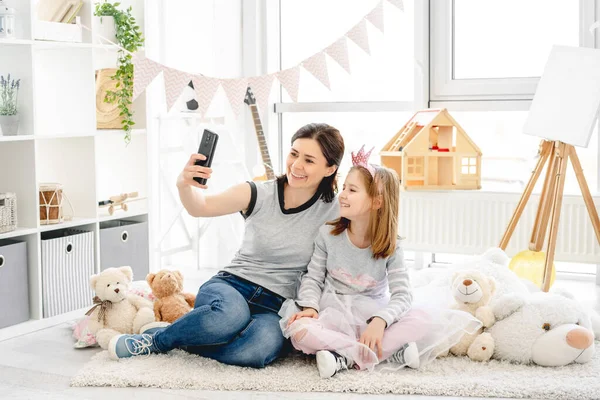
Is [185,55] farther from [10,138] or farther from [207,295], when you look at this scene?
[207,295]

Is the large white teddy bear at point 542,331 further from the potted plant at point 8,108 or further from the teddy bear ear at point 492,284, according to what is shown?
the potted plant at point 8,108

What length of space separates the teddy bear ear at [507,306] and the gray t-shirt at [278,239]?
0.60 meters

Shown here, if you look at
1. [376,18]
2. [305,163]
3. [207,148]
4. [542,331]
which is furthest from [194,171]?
[542,331]

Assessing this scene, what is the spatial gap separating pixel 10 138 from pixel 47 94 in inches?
22.8

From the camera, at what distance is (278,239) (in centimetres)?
260

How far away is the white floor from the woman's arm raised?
59cm

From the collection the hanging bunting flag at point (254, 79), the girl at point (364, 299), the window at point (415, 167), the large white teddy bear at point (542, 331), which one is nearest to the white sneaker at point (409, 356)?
the girl at point (364, 299)

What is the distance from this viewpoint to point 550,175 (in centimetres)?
326

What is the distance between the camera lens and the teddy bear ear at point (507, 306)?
98.8 inches

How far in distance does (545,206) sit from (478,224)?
555 millimetres

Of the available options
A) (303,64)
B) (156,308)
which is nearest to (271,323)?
(156,308)

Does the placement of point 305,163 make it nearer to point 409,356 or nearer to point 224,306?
point 224,306

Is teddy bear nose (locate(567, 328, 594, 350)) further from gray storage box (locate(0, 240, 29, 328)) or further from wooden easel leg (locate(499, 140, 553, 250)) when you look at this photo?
gray storage box (locate(0, 240, 29, 328))

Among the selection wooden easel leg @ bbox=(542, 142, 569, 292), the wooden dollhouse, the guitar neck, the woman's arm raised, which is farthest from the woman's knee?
the wooden dollhouse
